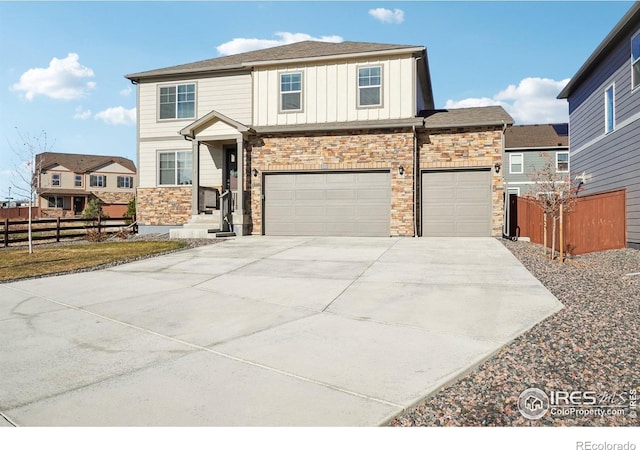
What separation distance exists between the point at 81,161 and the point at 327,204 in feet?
139

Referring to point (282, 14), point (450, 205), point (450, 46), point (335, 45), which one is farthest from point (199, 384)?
point (335, 45)

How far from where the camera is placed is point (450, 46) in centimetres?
1171

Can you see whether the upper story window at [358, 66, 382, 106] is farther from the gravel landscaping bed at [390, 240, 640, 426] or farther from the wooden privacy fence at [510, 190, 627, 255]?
the gravel landscaping bed at [390, 240, 640, 426]

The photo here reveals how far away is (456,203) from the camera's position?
14.5 meters

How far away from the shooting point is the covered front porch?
14984 millimetres

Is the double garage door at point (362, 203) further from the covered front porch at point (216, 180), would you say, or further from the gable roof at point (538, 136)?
the gable roof at point (538, 136)

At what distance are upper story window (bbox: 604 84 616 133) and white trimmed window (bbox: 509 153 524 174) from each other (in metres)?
14.9

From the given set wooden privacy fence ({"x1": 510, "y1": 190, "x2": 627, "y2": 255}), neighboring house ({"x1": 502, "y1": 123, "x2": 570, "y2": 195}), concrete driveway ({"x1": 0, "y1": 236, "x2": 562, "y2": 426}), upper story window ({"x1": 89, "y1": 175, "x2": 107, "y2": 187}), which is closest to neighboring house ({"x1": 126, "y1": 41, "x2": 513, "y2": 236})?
wooden privacy fence ({"x1": 510, "y1": 190, "x2": 627, "y2": 255})

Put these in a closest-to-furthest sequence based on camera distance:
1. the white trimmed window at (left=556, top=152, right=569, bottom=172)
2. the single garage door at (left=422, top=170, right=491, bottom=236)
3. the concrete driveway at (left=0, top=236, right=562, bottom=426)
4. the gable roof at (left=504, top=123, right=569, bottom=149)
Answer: the concrete driveway at (left=0, top=236, right=562, bottom=426), the single garage door at (left=422, top=170, right=491, bottom=236), the white trimmed window at (left=556, top=152, right=569, bottom=172), the gable roof at (left=504, top=123, right=569, bottom=149)

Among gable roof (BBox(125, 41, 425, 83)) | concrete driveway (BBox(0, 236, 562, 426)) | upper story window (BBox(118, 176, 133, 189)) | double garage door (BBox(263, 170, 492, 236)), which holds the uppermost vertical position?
gable roof (BBox(125, 41, 425, 83))

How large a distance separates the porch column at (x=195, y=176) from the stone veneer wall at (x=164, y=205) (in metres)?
1.26

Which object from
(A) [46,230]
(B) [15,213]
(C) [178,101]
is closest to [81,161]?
(B) [15,213]

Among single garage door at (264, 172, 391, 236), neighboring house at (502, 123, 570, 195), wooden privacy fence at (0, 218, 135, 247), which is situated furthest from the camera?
neighboring house at (502, 123, 570, 195)

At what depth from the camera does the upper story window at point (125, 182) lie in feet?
156
